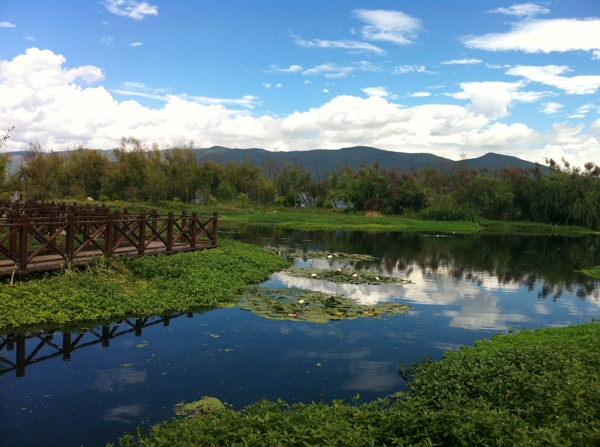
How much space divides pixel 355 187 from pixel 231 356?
181 feet

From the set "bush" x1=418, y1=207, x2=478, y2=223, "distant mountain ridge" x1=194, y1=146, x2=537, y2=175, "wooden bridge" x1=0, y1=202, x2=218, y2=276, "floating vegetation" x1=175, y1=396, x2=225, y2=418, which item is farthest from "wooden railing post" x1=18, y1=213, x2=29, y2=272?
"distant mountain ridge" x1=194, y1=146, x2=537, y2=175

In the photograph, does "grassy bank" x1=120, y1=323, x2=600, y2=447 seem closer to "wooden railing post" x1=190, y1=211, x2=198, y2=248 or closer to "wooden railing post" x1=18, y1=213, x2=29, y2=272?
"wooden railing post" x1=18, y1=213, x2=29, y2=272

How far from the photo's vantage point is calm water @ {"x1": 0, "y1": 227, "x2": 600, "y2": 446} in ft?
23.0

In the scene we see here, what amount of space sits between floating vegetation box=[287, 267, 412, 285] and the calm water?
0.73m

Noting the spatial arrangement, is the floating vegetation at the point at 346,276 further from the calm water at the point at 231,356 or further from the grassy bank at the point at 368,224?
the grassy bank at the point at 368,224

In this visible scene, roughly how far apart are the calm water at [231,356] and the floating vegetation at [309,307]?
440 millimetres

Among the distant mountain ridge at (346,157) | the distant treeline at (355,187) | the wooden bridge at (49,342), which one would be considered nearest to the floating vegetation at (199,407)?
the wooden bridge at (49,342)

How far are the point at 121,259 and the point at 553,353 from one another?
11.9m

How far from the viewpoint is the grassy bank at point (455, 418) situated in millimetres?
4930

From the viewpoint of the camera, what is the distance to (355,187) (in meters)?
63.5

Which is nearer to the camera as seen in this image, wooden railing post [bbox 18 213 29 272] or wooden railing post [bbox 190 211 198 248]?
wooden railing post [bbox 18 213 29 272]

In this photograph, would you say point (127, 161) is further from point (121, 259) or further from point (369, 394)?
point (369, 394)

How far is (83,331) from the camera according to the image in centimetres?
1031

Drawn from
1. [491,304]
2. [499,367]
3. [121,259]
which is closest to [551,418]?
[499,367]
